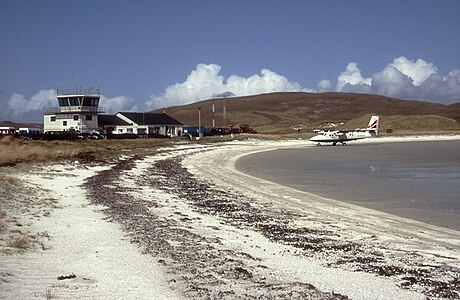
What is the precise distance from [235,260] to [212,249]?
1008 millimetres

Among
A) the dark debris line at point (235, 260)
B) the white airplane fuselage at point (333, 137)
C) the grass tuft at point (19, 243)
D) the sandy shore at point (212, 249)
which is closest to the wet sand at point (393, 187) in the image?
the sandy shore at point (212, 249)

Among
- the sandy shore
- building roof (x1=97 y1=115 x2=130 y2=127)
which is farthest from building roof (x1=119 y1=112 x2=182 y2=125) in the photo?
the sandy shore

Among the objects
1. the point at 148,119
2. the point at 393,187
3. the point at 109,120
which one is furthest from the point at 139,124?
the point at 393,187

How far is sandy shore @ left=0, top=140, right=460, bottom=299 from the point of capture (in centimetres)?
766

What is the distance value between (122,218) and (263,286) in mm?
6690

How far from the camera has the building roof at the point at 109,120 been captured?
94.5 m

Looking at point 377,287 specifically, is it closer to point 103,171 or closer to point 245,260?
point 245,260

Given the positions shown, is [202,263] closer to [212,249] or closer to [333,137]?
[212,249]

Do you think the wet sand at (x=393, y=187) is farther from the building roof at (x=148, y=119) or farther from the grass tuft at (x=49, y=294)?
the building roof at (x=148, y=119)

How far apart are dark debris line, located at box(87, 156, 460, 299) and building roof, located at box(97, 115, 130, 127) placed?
3042 inches

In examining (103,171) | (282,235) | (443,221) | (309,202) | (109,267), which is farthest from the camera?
(103,171)

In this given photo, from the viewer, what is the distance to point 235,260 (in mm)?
9562

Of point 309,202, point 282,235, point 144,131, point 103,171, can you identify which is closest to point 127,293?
point 282,235

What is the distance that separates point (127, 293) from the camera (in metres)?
7.30
